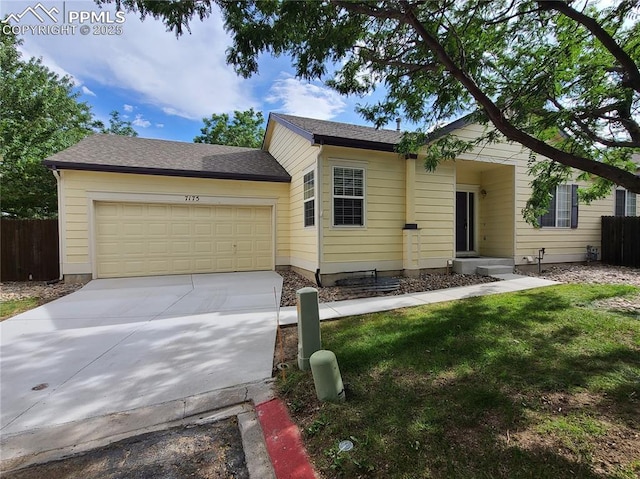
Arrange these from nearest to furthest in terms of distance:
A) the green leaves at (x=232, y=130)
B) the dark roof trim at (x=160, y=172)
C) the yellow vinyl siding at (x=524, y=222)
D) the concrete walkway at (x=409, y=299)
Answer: the concrete walkway at (x=409, y=299) → the dark roof trim at (x=160, y=172) → the yellow vinyl siding at (x=524, y=222) → the green leaves at (x=232, y=130)

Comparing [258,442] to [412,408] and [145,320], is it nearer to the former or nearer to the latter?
[412,408]

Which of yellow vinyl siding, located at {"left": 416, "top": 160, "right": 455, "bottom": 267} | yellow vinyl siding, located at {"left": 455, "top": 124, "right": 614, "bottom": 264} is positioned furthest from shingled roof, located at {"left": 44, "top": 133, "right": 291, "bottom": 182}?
yellow vinyl siding, located at {"left": 455, "top": 124, "right": 614, "bottom": 264}

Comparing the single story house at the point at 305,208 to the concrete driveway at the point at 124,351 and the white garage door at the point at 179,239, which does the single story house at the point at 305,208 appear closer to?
the white garage door at the point at 179,239

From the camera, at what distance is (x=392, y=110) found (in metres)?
6.30

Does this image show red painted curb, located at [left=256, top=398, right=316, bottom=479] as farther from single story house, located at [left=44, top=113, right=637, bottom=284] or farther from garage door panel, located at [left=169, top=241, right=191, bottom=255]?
garage door panel, located at [left=169, top=241, right=191, bottom=255]

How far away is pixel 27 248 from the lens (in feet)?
28.3

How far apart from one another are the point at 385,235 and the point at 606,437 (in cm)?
633

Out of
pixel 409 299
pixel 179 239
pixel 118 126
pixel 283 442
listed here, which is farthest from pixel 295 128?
pixel 118 126

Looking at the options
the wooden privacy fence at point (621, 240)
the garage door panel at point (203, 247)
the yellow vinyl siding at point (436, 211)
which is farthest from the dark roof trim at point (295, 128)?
the wooden privacy fence at point (621, 240)

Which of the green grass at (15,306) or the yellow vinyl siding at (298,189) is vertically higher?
the yellow vinyl siding at (298,189)

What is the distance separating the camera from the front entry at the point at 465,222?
34.7ft

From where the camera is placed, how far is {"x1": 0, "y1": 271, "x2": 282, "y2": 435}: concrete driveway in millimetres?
2881

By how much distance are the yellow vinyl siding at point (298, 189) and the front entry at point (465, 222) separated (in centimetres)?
556

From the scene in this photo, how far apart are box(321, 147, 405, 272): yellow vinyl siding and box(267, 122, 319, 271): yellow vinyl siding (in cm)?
34
